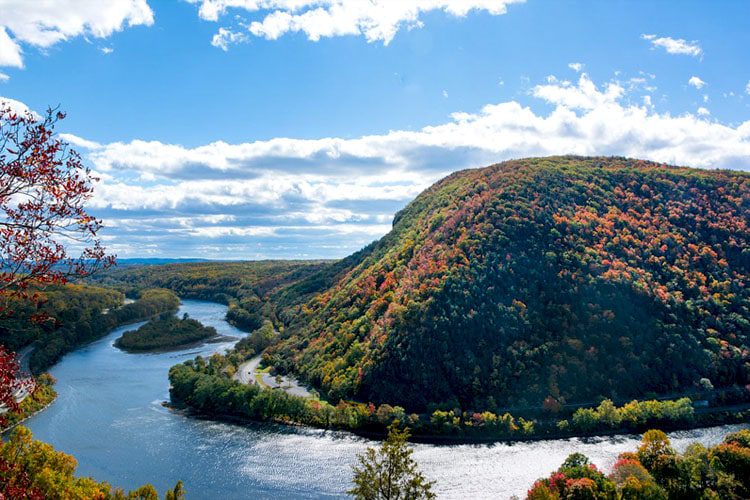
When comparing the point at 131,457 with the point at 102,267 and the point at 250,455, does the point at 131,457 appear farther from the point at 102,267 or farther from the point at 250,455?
the point at 102,267

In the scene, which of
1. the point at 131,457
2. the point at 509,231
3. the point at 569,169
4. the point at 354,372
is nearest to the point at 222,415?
the point at 131,457

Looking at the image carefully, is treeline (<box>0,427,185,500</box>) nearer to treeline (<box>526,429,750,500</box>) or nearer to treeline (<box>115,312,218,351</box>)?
treeline (<box>526,429,750,500</box>)

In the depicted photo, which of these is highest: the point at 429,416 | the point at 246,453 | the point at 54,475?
the point at 54,475

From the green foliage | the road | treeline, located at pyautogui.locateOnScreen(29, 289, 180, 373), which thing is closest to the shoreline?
the green foliage

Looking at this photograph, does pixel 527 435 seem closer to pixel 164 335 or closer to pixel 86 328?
pixel 164 335

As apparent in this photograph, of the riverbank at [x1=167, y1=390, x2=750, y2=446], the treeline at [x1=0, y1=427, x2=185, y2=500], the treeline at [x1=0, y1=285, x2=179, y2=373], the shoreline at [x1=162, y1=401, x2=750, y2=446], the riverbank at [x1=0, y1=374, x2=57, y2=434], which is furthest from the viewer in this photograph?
the treeline at [x1=0, y1=285, x2=179, y2=373]

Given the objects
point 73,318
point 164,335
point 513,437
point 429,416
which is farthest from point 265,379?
point 73,318

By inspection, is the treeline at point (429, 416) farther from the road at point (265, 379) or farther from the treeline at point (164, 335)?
the treeline at point (164, 335)
